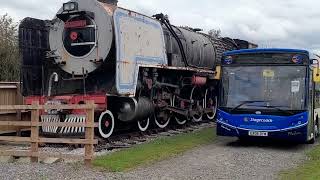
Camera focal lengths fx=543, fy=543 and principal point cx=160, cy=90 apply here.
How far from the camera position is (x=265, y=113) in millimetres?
12656

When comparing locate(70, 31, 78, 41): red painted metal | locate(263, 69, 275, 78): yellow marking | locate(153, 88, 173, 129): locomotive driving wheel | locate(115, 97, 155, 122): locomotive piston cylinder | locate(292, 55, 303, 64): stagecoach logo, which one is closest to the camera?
locate(292, 55, 303, 64): stagecoach logo

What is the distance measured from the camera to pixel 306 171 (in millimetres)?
9656

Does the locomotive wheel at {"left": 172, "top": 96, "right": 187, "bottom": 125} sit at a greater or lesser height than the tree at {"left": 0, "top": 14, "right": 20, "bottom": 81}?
lesser

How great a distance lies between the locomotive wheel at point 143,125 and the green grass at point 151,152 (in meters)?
1.15

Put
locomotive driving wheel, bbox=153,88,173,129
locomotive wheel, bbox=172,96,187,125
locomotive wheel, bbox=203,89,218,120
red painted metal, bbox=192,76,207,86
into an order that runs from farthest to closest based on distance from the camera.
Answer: locomotive wheel, bbox=203,89,218,120
locomotive wheel, bbox=172,96,187,125
red painted metal, bbox=192,76,207,86
locomotive driving wheel, bbox=153,88,173,129

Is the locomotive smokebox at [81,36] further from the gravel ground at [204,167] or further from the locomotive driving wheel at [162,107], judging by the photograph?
the gravel ground at [204,167]

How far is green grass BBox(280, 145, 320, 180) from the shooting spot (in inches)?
354

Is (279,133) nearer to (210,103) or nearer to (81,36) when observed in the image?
(81,36)

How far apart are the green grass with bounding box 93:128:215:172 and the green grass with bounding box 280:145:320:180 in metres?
2.49

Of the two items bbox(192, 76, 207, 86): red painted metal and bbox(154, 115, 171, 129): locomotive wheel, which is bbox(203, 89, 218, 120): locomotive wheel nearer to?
bbox(192, 76, 207, 86): red painted metal

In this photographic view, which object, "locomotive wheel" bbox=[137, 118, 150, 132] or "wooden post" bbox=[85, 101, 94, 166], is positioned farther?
"locomotive wheel" bbox=[137, 118, 150, 132]

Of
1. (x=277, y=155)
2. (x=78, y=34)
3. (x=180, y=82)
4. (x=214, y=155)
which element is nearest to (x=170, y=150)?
(x=214, y=155)

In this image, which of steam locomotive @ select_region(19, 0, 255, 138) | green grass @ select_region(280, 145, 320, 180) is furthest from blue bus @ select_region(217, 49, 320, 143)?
green grass @ select_region(280, 145, 320, 180)

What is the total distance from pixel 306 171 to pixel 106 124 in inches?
217
